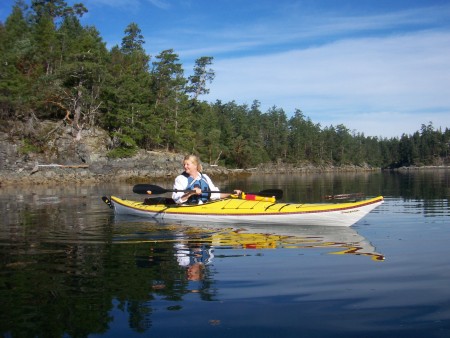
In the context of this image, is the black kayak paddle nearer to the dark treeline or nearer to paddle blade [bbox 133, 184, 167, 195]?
paddle blade [bbox 133, 184, 167, 195]

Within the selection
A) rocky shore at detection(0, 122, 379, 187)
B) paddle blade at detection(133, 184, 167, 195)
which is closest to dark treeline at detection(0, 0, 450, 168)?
rocky shore at detection(0, 122, 379, 187)

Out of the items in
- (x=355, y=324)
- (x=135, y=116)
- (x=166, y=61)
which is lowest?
(x=355, y=324)

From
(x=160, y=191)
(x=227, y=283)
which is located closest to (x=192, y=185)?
(x=160, y=191)

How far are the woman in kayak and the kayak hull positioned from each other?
31 cm

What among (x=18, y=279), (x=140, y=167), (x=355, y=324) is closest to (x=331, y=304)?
(x=355, y=324)

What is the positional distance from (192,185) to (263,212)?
6.59ft

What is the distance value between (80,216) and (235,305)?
7714mm

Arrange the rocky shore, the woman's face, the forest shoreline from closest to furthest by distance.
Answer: the woman's face, the forest shoreline, the rocky shore

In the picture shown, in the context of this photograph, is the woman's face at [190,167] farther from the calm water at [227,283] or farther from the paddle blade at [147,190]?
the calm water at [227,283]

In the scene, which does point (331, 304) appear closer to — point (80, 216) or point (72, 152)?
point (80, 216)

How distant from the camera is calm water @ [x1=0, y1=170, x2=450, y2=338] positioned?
128 inches

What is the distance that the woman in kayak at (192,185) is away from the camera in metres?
9.37

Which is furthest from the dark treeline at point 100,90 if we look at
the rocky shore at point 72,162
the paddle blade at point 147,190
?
the paddle blade at point 147,190

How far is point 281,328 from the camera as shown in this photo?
10.5ft
